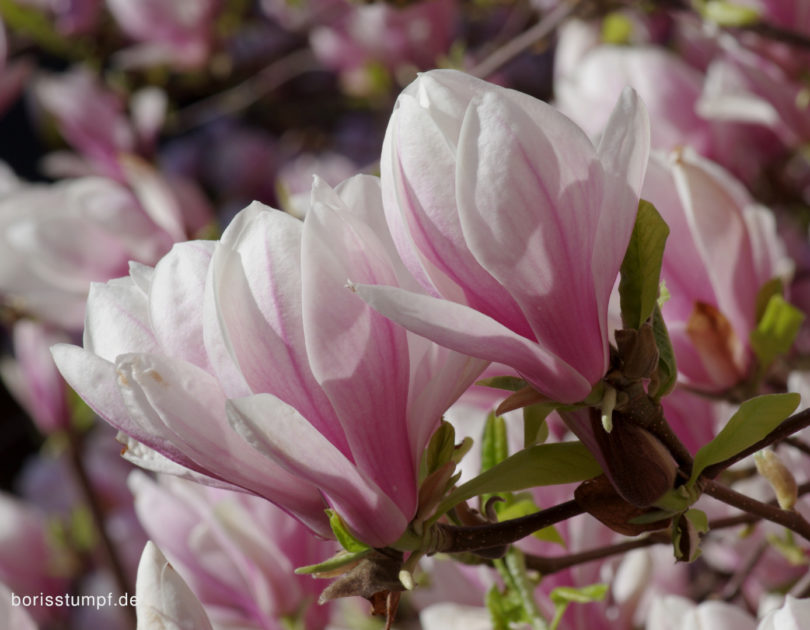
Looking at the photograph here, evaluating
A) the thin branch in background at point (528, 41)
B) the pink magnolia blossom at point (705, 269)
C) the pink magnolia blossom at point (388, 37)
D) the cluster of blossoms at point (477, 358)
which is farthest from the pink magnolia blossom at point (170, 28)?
the pink magnolia blossom at point (705, 269)

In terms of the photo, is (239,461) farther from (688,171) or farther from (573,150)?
(688,171)

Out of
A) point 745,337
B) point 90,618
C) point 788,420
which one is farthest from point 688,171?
point 90,618

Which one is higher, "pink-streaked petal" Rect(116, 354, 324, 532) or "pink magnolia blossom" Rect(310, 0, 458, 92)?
"pink magnolia blossom" Rect(310, 0, 458, 92)

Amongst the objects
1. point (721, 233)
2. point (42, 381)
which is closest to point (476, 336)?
point (721, 233)

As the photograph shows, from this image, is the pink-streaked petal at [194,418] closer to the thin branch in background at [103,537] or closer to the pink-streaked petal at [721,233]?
the pink-streaked petal at [721,233]

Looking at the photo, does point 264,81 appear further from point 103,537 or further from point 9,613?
point 9,613

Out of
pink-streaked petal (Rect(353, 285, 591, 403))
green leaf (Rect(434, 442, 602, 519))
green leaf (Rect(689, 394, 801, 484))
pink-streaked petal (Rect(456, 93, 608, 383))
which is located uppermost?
pink-streaked petal (Rect(456, 93, 608, 383))

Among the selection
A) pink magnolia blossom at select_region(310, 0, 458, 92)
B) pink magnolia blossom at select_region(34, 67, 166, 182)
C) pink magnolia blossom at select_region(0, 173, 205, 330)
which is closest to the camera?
pink magnolia blossom at select_region(0, 173, 205, 330)

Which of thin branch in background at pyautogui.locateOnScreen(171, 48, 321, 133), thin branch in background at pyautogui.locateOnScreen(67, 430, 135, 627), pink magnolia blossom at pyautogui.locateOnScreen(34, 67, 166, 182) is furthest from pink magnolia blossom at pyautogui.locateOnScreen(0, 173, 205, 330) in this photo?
thin branch in background at pyautogui.locateOnScreen(171, 48, 321, 133)

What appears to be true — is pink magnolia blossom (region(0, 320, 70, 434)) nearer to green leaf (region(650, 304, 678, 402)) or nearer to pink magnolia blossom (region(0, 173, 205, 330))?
pink magnolia blossom (region(0, 173, 205, 330))
